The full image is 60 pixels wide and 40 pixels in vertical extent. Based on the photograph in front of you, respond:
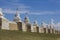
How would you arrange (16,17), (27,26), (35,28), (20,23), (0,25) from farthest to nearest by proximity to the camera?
(35,28), (27,26), (16,17), (20,23), (0,25)

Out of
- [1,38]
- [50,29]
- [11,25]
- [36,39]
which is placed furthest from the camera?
[50,29]

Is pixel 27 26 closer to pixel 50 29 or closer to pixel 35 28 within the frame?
pixel 35 28

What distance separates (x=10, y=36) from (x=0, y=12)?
15.6 feet

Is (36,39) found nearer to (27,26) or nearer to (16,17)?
(16,17)

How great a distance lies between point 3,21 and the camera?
22656mm

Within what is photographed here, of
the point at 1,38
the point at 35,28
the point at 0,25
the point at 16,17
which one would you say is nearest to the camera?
the point at 1,38

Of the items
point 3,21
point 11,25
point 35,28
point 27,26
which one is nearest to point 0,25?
point 3,21

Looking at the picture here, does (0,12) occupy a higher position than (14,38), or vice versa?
(0,12)

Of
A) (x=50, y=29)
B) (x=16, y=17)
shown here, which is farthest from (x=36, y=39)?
(x=50, y=29)

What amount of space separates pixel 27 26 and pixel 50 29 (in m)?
25.1

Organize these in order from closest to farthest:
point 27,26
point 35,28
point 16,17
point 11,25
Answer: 1. point 11,25
2. point 16,17
3. point 27,26
4. point 35,28

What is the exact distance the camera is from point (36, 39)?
787 inches

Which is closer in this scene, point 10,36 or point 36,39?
point 10,36

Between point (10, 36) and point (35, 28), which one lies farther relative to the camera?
point (35, 28)
